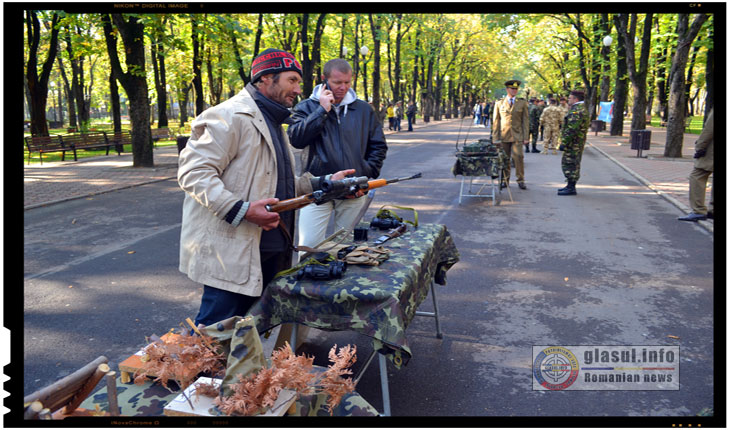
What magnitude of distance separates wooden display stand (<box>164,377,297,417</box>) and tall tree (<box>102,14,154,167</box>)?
48.9 ft

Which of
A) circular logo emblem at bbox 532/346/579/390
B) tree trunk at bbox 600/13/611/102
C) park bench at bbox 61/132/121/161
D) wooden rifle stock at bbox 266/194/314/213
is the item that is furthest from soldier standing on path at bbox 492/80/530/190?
tree trunk at bbox 600/13/611/102

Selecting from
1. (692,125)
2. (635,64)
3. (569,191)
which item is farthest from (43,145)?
(692,125)

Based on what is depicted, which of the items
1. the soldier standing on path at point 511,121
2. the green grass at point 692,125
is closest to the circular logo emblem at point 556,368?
the soldier standing on path at point 511,121

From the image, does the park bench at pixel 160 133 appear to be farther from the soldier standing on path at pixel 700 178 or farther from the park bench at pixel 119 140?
the soldier standing on path at pixel 700 178

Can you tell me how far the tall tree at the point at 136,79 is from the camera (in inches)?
612

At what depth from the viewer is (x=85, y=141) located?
20.0 meters

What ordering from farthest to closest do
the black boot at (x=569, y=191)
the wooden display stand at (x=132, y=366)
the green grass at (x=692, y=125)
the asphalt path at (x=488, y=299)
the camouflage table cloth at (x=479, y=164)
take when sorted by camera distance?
the green grass at (x=692, y=125), the black boot at (x=569, y=191), the camouflage table cloth at (x=479, y=164), the asphalt path at (x=488, y=299), the wooden display stand at (x=132, y=366)

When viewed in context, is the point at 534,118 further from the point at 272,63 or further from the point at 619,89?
the point at 272,63

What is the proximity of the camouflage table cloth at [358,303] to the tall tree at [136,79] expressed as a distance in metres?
14.2

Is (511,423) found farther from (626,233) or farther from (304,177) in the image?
(626,233)

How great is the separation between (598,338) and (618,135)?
28104 millimetres

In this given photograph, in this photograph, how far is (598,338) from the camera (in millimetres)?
4613

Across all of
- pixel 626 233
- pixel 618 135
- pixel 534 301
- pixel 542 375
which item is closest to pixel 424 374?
pixel 542 375

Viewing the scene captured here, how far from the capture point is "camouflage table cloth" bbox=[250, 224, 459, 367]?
287cm
